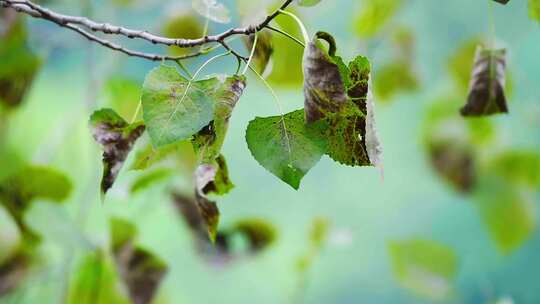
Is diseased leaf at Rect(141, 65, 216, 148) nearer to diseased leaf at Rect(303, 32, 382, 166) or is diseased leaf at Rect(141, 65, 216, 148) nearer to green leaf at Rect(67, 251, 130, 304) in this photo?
diseased leaf at Rect(303, 32, 382, 166)

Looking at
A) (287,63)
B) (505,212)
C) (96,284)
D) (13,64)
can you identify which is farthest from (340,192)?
(13,64)

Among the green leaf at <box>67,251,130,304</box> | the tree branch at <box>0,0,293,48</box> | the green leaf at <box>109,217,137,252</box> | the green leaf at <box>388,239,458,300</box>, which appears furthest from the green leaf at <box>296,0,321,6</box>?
the green leaf at <box>388,239,458,300</box>

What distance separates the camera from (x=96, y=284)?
1.06 m

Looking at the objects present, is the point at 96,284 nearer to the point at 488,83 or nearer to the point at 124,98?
the point at 124,98

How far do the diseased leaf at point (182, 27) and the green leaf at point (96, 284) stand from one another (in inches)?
12.5

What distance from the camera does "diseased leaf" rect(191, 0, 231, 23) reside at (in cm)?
48

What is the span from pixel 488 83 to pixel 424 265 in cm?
72

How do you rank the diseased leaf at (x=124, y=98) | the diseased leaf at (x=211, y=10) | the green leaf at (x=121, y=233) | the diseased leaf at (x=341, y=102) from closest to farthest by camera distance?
1. the diseased leaf at (x=341, y=102)
2. the diseased leaf at (x=211, y=10)
3. the green leaf at (x=121, y=233)
4. the diseased leaf at (x=124, y=98)

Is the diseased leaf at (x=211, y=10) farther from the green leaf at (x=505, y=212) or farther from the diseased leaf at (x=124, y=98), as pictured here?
the green leaf at (x=505, y=212)

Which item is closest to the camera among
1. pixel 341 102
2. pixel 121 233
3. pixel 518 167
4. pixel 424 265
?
pixel 341 102

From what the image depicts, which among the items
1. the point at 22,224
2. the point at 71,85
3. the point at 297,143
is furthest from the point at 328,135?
the point at 71,85

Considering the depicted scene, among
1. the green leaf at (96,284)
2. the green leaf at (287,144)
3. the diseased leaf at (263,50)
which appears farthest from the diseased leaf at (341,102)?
the green leaf at (96,284)

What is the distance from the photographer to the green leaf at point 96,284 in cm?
106

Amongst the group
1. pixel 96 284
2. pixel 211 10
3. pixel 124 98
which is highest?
pixel 124 98
